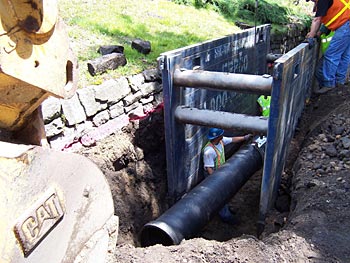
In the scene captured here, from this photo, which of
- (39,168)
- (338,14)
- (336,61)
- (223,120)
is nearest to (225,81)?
(223,120)

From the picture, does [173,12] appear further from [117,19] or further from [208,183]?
[208,183]

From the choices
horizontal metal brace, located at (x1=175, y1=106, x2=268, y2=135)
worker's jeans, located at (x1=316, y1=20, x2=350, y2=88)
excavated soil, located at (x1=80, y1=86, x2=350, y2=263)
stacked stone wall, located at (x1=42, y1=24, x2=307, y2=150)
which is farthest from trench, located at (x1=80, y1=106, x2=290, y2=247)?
worker's jeans, located at (x1=316, y1=20, x2=350, y2=88)

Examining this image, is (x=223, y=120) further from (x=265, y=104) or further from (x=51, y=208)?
(x=51, y=208)

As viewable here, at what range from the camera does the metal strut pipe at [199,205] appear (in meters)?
3.63

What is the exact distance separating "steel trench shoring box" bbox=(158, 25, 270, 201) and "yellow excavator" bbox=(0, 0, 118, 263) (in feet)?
8.94

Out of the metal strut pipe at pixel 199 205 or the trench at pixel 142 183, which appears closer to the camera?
the metal strut pipe at pixel 199 205

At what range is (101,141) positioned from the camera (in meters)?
4.05

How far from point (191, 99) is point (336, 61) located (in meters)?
3.36

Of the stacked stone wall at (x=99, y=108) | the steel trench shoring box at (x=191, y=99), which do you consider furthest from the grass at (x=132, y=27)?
the steel trench shoring box at (x=191, y=99)

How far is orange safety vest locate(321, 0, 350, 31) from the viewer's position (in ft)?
20.2

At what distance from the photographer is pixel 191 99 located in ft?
15.4

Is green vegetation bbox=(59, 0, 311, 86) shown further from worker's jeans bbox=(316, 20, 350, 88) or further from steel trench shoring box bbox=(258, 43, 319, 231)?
worker's jeans bbox=(316, 20, 350, 88)

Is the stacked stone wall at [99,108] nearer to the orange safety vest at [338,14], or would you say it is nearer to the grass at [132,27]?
the grass at [132,27]

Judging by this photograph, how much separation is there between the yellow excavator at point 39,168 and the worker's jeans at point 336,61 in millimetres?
5955
